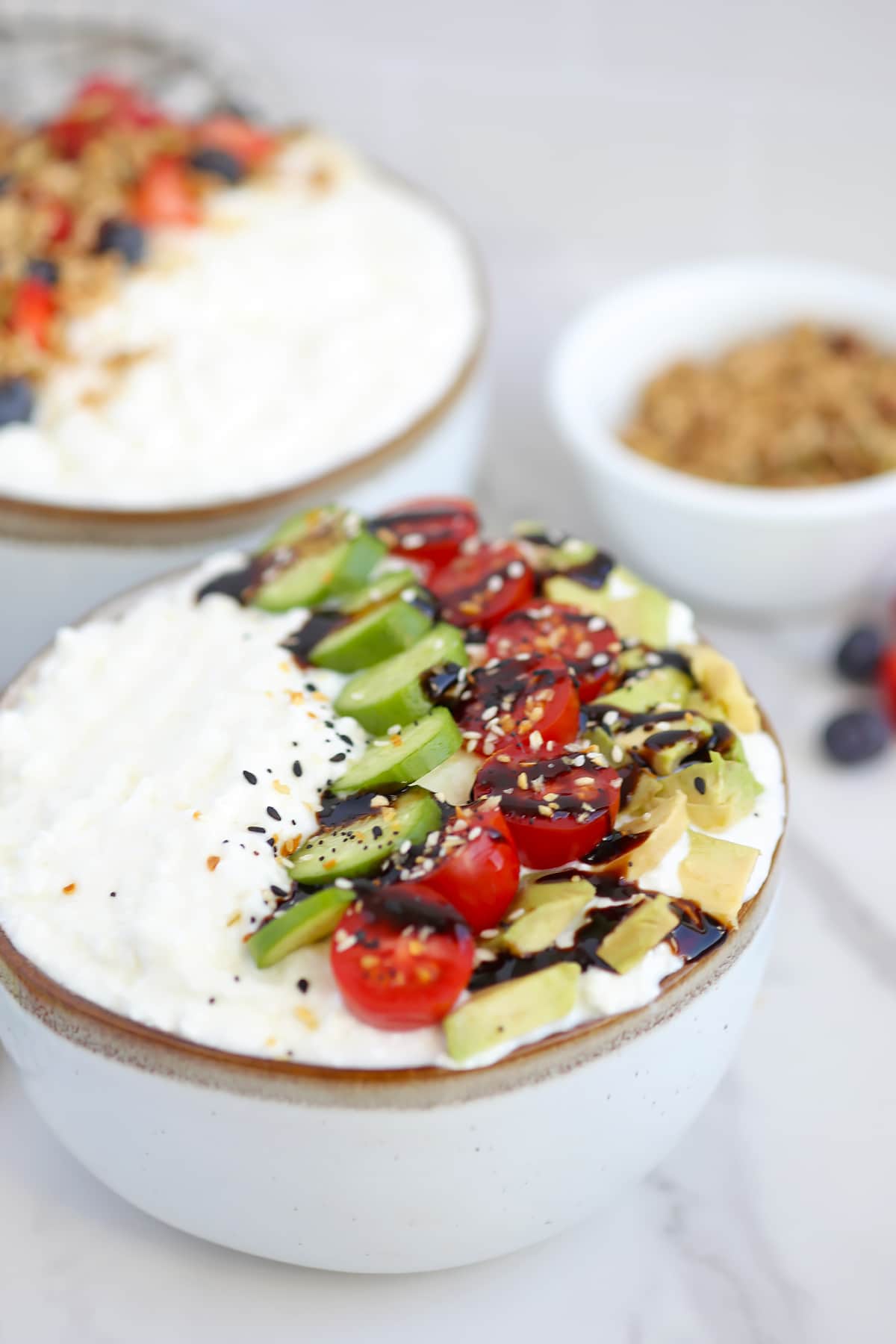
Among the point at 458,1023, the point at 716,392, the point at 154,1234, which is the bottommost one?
the point at 154,1234

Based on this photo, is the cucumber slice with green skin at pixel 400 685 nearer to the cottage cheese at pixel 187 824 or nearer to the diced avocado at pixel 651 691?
the cottage cheese at pixel 187 824

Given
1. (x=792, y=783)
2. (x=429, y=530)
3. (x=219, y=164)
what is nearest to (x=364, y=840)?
(x=429, y=530)

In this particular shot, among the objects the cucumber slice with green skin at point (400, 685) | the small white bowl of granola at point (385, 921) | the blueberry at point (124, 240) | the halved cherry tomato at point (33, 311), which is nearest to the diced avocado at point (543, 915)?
the small white bowl of granola at point (385, 921)

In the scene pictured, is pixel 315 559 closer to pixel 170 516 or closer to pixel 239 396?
pixel 170 516

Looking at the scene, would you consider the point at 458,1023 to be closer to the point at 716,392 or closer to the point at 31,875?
the point at 31,875

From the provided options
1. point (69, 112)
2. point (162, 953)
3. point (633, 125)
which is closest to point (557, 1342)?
point (162, 953)

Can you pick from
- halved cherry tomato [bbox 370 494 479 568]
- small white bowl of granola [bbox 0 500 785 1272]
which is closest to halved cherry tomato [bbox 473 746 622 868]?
small white bowl of granola [bbox 0 500 785 1272]

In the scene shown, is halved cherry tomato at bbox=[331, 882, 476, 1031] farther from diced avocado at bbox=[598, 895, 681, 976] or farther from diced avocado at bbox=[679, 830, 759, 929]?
diced avocado at bbox=[679, 830, 759, 929]

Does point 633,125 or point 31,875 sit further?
point 633,125
